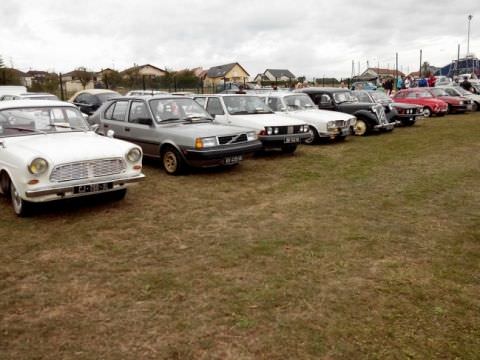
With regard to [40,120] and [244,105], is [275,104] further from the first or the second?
[40,120]

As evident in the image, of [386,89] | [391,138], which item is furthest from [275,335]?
[386,89]

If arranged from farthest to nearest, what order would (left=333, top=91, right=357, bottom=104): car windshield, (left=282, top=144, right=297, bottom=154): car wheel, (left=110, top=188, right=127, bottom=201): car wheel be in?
(left=333, top=91, right=357, bottom=104): car windshield
(left=282, top=144, right=297, bottom=154): car wheel
(left=110, top=188, right=127, bottom=201): car wheel

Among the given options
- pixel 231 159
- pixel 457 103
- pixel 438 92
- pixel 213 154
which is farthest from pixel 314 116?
pixel 438 92

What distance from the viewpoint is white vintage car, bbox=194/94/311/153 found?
9.76 meters

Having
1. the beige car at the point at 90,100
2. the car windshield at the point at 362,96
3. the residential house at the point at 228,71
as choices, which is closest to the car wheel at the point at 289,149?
the car windshield at the point at 362,96

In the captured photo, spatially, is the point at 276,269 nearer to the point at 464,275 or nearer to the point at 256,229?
the point at 256,229

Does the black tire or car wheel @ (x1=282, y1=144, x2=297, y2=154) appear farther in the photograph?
the black tire

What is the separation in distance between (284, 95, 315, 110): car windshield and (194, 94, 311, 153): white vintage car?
1.44 metres

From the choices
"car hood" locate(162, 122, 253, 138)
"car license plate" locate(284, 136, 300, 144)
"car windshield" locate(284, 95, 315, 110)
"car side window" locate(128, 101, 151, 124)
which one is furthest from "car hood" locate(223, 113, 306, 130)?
"car side window" locate(128, 101, 151, 124)

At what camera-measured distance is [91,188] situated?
18.0ft

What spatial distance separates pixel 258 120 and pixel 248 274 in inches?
250

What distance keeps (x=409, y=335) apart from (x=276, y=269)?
4.54ft

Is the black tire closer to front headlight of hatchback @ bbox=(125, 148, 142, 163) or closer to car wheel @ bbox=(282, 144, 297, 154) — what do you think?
car wheel @ bbox=(282, 144, 297, 154)

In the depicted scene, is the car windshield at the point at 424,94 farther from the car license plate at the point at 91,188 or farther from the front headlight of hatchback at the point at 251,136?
the car license plate at the point at 91,188
